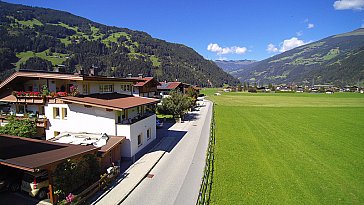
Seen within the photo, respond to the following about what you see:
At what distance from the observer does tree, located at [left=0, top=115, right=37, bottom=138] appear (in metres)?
18.9

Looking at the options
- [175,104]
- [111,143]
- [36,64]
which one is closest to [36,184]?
[111,143]

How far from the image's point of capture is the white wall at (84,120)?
19.6 meters

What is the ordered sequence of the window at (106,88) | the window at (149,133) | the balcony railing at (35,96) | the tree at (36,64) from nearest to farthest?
the balcony railing at (35,96) → the window at (106,88) → the window at (149,133) → the tree at (36,64)

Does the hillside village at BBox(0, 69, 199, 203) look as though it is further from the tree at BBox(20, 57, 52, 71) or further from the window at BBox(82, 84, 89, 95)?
the tree at BBox(20, 57, 52, 71)

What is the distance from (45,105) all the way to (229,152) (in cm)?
1871

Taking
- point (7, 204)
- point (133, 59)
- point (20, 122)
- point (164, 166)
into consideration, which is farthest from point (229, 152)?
point (133, 59)

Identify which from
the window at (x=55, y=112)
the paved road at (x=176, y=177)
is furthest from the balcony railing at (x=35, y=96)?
the paved road at (x=176, y=177)

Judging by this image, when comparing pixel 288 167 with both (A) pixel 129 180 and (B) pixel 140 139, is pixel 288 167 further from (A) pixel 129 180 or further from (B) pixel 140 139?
(B) pixel 140 139

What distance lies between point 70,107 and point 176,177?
11625 millimetres

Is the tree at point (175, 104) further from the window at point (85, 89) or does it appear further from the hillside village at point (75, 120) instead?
the window at point (85, 89)

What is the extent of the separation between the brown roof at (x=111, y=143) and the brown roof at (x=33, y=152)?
4.47 feet

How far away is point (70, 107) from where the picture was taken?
20.3m

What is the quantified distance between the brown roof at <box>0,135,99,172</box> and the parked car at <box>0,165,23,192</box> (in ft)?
5.00

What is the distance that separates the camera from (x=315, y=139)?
99.5 ft
